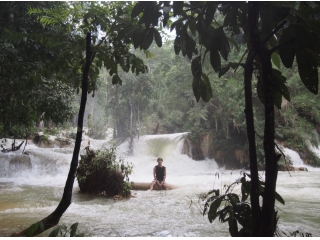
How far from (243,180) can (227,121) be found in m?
10.2

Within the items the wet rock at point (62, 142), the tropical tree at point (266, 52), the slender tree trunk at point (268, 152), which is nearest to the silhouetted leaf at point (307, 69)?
the tropical tree at point (266, 52)

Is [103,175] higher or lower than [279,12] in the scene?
lower

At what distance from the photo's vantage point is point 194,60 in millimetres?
1398

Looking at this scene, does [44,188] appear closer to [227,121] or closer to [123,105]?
[227,121]

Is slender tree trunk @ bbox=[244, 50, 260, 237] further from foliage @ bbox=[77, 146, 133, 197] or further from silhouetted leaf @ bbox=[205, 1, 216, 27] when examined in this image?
foliage @ bbox=[77, 146, 133, 197]

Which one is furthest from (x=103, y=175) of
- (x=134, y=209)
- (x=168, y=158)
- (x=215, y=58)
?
(x=168, y=158)

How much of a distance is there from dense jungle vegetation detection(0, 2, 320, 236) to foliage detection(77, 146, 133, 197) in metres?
1.05

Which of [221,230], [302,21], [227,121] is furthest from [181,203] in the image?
[227,121]

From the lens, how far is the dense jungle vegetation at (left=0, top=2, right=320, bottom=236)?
3.49 feet

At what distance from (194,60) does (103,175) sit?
405 centimetres

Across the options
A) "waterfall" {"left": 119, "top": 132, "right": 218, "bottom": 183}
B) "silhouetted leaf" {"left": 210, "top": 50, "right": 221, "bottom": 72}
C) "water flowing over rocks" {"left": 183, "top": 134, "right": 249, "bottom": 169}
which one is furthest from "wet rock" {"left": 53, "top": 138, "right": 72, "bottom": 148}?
"silhouetted leaf" {"left": 210, "top": 50, "right": 221, "bottom": 72}

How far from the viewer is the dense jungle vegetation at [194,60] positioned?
A: 1.06 meters

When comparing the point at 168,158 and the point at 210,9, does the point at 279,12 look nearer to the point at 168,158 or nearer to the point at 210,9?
the point at 210,9

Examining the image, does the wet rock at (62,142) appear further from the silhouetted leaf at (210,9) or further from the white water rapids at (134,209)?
the silhouetted leaf at (210,9)
